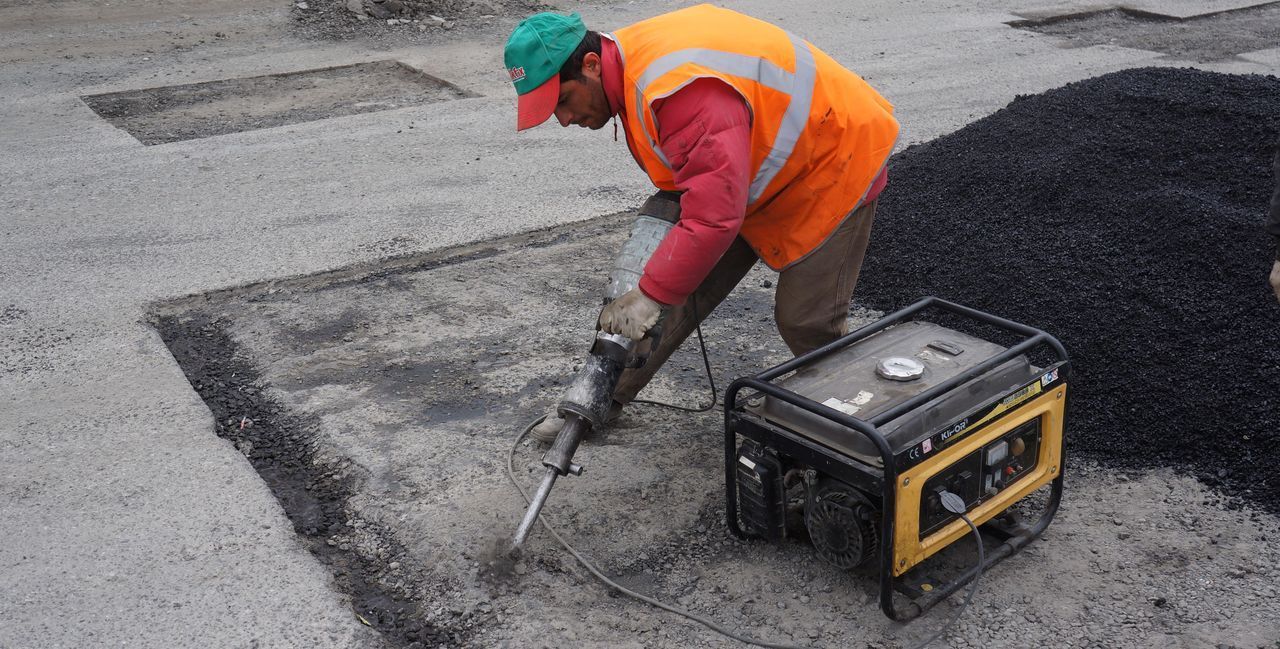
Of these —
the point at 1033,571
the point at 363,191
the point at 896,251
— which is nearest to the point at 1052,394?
the point at 1033,571

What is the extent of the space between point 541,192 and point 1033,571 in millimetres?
3926

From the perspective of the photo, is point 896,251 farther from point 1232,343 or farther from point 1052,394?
point 1052,394

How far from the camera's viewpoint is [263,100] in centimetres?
824

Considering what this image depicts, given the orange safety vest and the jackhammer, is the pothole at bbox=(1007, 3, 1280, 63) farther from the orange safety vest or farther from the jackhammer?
the jackhammer

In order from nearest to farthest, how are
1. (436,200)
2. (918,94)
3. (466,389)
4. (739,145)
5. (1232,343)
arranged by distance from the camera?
(739,145), (1232,343), (466,389), (436,200), (918,94)

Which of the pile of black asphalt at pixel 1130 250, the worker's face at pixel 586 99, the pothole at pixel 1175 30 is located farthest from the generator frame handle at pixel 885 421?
the pothole at pixel 1175 30

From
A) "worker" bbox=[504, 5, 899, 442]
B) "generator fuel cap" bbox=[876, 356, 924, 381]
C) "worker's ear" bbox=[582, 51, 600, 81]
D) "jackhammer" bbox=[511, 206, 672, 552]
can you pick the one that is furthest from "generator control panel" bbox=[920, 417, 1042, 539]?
"worker's ear" bbox=[582, 51, 600, 81]

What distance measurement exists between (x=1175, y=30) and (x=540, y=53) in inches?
392

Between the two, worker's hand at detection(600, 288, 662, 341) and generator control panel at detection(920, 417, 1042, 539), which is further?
worker's hand at detection(600, 288, 662, 341)

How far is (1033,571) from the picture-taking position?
2.99 metres

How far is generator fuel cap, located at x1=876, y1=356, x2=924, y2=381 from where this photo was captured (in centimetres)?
278


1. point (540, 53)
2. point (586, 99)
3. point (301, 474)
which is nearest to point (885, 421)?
point (586, 99)

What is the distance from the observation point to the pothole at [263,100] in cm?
761

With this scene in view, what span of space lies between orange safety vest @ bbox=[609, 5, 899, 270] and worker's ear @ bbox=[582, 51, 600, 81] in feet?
0.25
